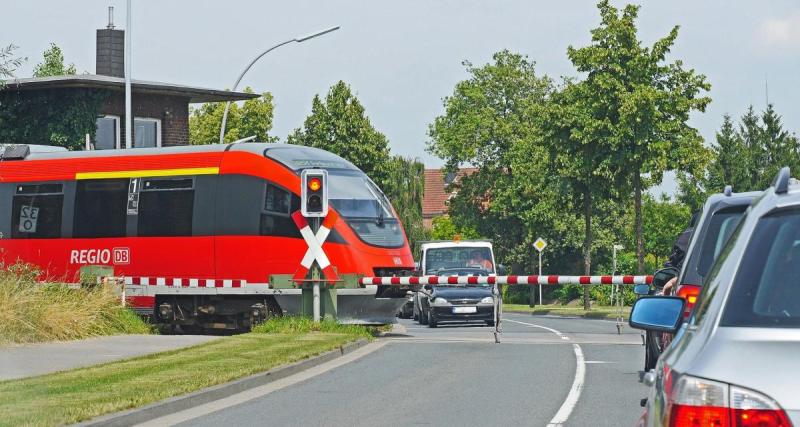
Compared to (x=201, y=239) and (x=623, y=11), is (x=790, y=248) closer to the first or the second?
(x=201, y=239)

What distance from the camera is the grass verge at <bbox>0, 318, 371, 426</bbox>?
38.8 ft

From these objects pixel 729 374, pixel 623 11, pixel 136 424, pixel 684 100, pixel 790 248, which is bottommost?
pixel 136 424

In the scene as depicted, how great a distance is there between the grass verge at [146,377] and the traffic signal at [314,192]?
201 centimetres

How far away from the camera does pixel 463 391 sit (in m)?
14.7

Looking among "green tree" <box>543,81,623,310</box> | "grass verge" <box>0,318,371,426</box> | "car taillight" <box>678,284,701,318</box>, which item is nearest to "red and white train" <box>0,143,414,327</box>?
"grass verge" <box>0,318,371,426</box>

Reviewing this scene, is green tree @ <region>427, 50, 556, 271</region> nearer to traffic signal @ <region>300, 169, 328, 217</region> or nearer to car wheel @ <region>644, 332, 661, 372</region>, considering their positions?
traffic signal @ <region>300, 169, 328, 217</region>

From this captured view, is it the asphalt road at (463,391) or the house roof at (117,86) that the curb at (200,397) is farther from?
the house roof at (117,86)

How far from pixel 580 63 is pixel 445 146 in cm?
3780

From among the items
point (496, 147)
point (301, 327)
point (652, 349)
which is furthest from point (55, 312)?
point (496, 147)

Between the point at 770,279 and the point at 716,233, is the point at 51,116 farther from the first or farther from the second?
the point at 770,279

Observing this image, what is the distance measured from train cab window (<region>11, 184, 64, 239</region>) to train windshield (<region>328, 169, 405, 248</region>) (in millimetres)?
5983

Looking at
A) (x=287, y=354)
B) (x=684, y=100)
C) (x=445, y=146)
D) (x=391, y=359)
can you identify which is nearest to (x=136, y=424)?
(x=287, y=354)

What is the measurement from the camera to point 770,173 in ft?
273

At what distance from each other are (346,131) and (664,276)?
52853mm
